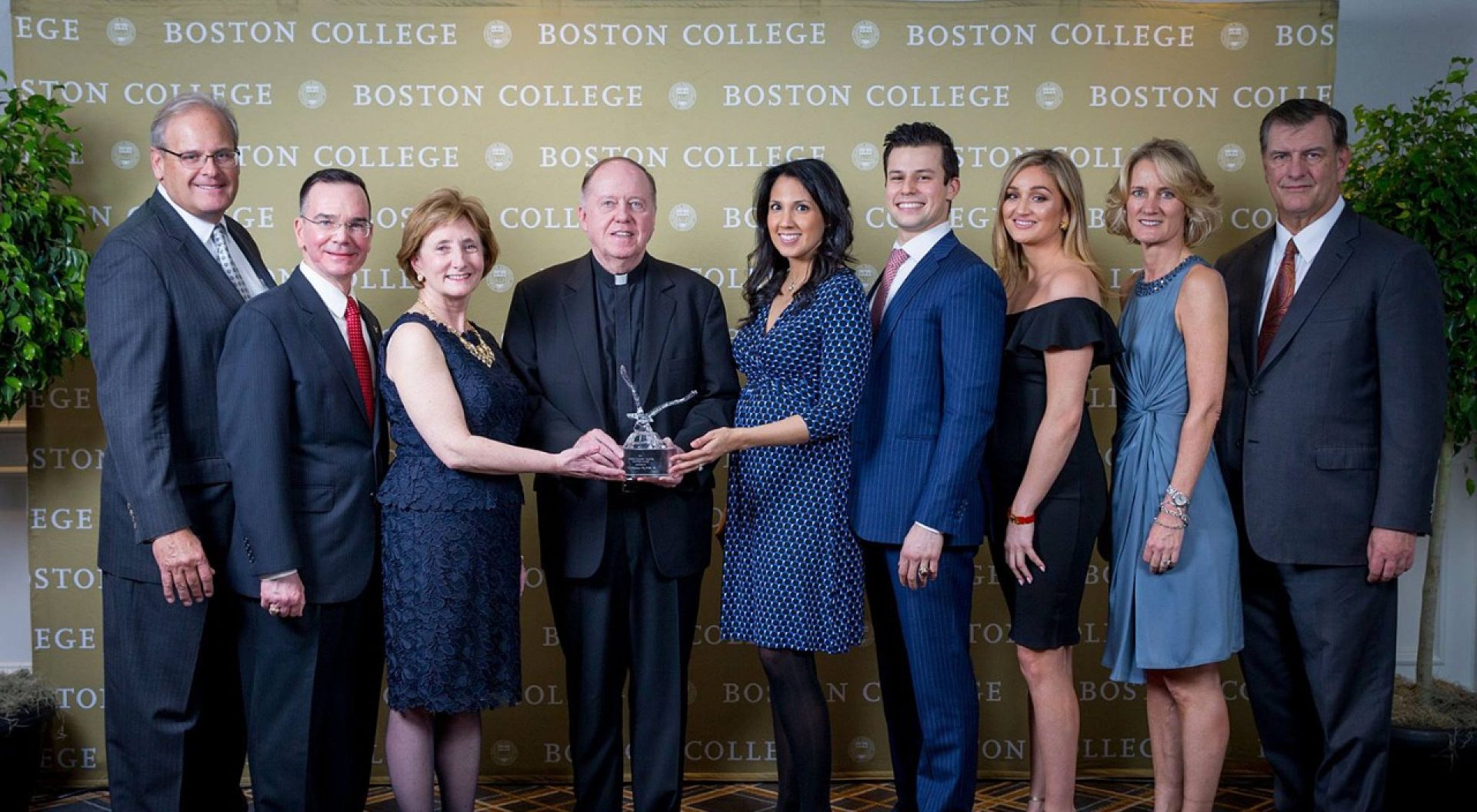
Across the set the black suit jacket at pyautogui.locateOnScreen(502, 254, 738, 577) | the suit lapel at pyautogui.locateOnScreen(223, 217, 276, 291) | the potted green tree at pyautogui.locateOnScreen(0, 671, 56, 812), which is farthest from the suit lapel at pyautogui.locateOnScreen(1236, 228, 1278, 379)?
the potted green tree at pyautogui.locateOnScreen(0, 671, 56, 812)

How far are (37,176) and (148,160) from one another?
16.6 inches

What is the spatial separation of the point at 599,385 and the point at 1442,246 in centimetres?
252

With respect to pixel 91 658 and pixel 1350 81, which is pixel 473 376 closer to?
pixel 91 658

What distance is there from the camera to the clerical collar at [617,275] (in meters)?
3.14

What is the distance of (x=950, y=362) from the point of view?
9.30ft

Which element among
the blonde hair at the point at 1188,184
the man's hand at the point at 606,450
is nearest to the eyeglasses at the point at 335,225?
the man's hand at the point at 606,450

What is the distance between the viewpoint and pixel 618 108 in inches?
154

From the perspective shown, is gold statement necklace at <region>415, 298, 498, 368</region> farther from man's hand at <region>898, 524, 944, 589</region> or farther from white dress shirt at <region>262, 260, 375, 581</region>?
man's hand at <region>898, 524, 944, 589</region>

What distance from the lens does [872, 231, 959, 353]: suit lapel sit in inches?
114

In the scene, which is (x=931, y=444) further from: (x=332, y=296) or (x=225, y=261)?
(x=225, y=261)

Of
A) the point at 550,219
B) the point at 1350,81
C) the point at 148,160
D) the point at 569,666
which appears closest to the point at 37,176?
the point at 148,160

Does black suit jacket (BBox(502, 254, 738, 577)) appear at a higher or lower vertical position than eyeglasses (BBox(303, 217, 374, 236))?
lower

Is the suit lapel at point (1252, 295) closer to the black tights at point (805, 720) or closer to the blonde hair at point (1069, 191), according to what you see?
the blonde hair at point (1069, 191)

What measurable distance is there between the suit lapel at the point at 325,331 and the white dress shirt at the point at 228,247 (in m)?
0.19
